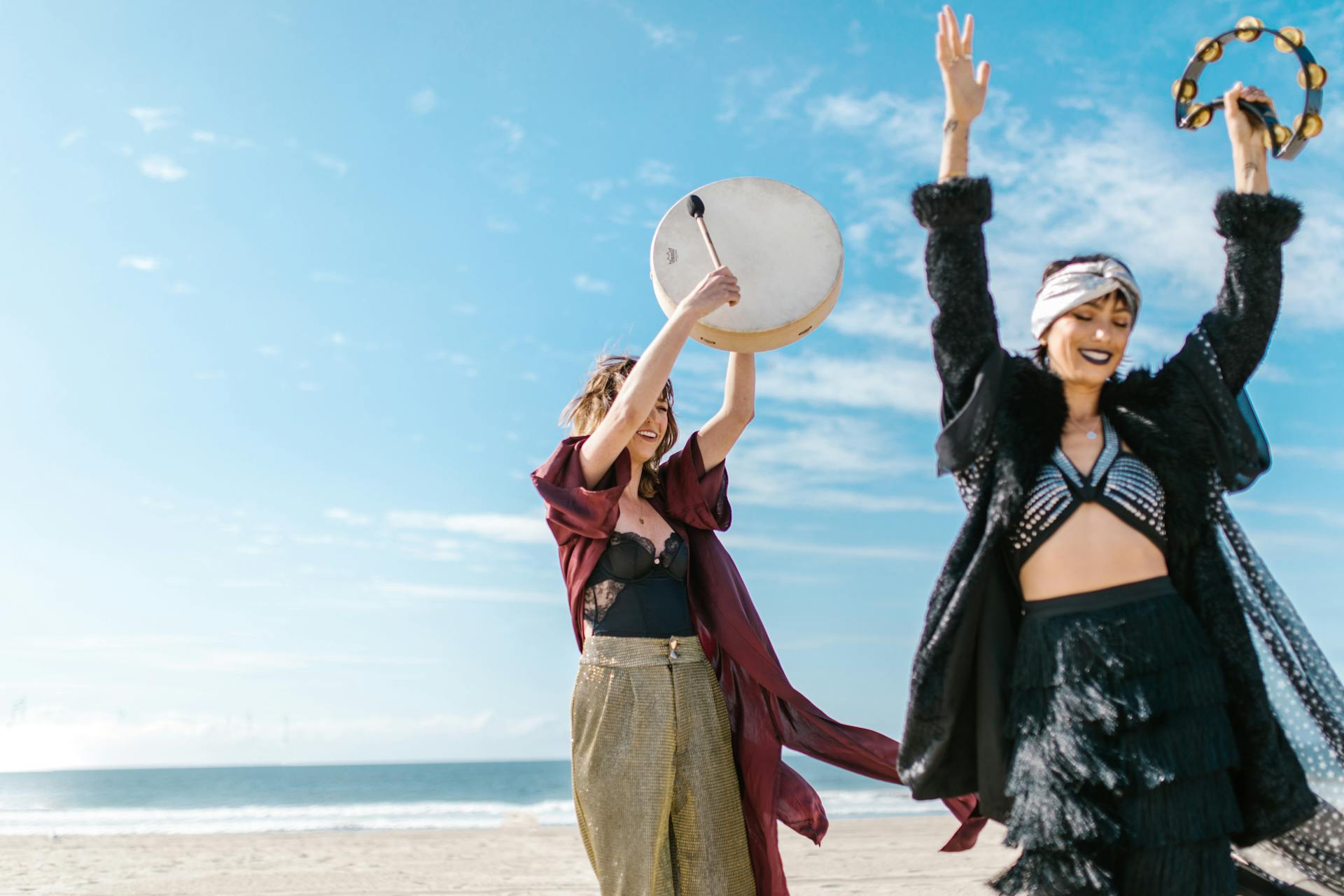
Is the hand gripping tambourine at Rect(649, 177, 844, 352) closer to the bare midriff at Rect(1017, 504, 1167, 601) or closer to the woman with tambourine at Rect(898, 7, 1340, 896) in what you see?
the woman with tambourine at Rect(898, 7, 1340, 896)

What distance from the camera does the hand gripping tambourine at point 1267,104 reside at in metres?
2.91

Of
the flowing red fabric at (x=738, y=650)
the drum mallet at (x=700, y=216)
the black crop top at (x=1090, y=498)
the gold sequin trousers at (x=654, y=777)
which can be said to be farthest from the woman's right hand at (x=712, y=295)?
the black crop top at (x=1090, y=498)

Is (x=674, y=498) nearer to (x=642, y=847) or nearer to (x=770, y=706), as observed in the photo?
(x=770, y=706)

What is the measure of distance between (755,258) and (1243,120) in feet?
5.12

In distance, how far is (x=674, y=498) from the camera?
3979 mm

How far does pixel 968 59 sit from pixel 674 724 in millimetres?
2172

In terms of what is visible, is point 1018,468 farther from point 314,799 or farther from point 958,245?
point 314,799

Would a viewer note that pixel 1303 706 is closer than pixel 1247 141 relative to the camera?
Yes

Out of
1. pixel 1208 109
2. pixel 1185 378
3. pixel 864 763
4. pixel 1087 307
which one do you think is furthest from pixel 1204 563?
pixel 864 763

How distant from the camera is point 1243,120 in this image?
2.92 metres

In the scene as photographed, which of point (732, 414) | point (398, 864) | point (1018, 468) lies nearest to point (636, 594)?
point (732, 414)

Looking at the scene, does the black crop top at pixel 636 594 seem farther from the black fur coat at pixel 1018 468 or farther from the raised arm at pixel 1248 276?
the raised arm at pixel 1248 276

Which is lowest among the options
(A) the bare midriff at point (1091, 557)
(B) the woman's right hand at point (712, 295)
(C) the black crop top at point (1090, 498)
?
(A) the bare midriff at point (1091, 557)

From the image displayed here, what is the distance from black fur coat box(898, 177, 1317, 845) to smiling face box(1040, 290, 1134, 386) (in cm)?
8
